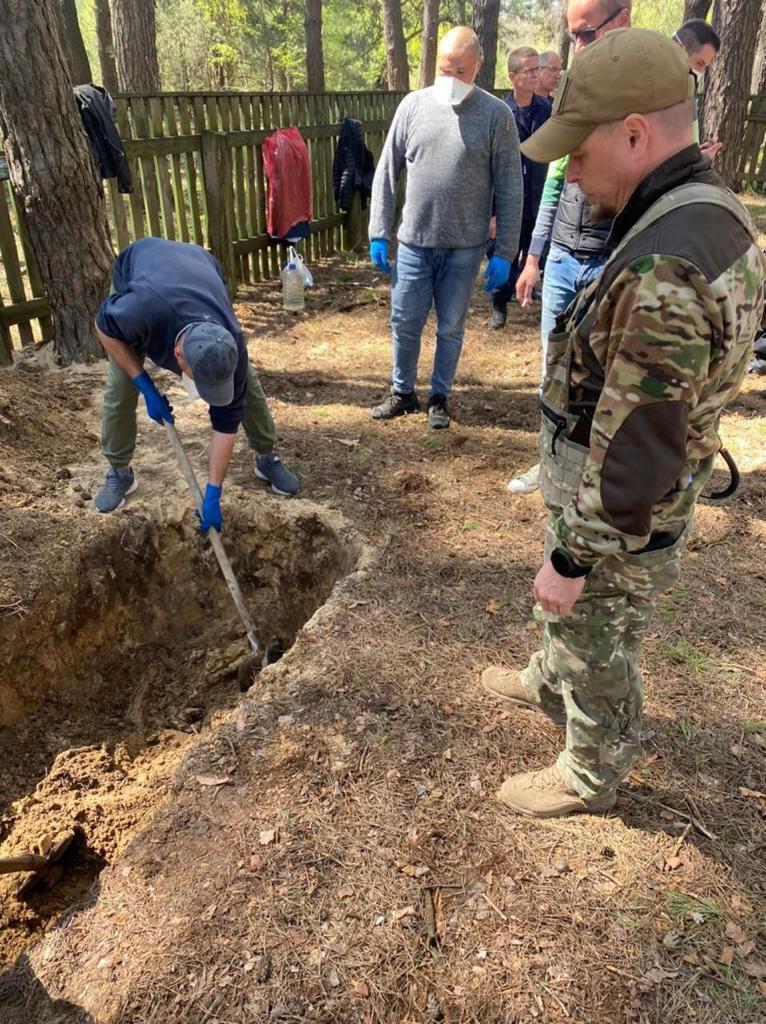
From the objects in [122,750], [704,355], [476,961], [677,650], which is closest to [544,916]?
[476,961]

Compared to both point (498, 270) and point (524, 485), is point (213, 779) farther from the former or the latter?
point (498, 270)

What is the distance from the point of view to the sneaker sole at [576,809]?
233cm

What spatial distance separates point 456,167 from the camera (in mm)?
4340

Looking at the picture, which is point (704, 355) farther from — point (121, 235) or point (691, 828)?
point (121, 235)

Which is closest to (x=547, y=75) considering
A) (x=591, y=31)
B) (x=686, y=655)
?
(x=591, y=31)

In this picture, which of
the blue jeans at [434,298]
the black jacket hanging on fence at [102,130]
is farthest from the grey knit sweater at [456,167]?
the black jacket hanging on fence at [102,130]

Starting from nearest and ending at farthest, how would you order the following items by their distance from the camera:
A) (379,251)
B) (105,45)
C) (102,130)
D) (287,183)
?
(379,251) < (102,130) < (287,183) < (105,45)

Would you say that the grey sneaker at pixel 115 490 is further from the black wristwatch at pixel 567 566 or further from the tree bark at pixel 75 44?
the tree bark at pixel 75 44

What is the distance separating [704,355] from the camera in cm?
137

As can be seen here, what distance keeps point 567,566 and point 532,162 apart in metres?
5.87

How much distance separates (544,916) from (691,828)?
616 mm

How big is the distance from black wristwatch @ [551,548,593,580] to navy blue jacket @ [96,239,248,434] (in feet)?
6.83

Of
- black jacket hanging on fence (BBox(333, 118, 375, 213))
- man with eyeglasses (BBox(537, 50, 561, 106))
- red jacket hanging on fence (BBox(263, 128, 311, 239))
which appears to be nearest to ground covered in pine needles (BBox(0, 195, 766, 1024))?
man with eyeglasses (BBox(537, 50, 561, 106))

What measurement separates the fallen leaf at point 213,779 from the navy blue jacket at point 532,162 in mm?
5498
